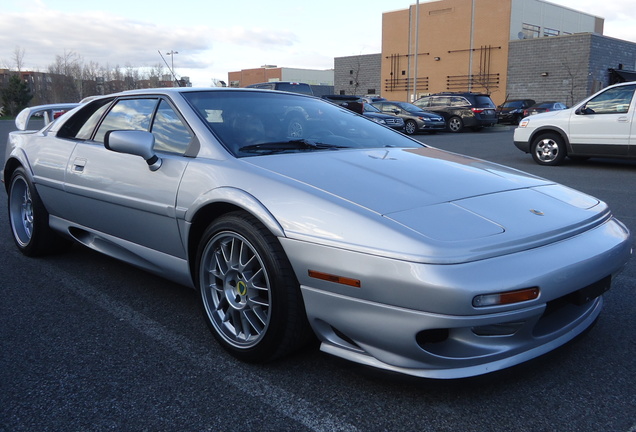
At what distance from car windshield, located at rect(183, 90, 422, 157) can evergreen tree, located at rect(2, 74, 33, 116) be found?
48.0m

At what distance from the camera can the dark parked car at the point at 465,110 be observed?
2161 cm

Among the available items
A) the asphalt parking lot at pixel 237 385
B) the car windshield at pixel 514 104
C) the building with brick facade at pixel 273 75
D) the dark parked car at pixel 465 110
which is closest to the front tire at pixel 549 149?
the asphalt parking lot at pixel 237 385

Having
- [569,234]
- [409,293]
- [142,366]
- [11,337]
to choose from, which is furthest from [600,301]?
[11,337]

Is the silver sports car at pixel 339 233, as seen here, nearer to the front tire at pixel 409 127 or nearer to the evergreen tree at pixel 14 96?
the front tire at pixel 409 127

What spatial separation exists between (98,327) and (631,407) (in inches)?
104

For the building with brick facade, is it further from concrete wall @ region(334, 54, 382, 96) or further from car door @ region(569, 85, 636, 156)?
car door @ region(569, 85, 636, 156)

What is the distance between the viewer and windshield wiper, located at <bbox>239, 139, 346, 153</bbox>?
9.95 feet

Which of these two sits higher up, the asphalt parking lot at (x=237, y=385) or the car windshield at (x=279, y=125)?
the car windshield at (x=279, y=125)

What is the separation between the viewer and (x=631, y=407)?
2.21m

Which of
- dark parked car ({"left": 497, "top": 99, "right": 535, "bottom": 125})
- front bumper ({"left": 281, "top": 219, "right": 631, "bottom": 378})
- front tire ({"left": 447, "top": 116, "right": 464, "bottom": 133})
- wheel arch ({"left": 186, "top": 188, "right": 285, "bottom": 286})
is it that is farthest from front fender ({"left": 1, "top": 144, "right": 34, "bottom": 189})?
dark parked car ({"left": 497, "top": 99, "right": 535, "bottom": 125})

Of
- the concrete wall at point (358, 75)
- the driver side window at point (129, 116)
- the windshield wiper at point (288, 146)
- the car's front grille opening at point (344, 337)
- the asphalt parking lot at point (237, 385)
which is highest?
the concrete wall at point (358, 75)

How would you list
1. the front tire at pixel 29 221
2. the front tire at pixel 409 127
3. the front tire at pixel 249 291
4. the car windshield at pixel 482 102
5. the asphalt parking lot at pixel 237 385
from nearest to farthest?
the asphalt parking lot at pixel 237 385 < the front tire at pixel 249 291 < the front tire at pixel 29 221 < the front tire at pixel 409 127 < the car windshield at pixel 482 102

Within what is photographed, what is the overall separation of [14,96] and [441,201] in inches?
1971

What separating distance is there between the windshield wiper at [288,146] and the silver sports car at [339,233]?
0.5 inches
